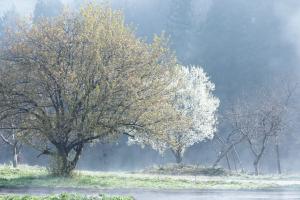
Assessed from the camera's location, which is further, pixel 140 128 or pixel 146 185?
pixel 140 128

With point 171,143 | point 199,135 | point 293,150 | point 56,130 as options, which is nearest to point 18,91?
point 56,130

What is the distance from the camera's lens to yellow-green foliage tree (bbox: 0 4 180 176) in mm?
30156

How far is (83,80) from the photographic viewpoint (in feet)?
100

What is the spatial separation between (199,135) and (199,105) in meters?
3.66

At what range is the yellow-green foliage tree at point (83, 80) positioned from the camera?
30156 mm

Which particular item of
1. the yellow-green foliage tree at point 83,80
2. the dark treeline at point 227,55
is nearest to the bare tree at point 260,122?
the dark treeline at point 227,55

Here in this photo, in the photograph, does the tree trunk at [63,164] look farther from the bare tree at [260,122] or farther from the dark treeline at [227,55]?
the dark treeline at [227,55]

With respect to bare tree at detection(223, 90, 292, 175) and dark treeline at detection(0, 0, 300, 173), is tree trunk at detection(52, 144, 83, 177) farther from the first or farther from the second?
dark treeline at detection(0, 0, 300, 173)

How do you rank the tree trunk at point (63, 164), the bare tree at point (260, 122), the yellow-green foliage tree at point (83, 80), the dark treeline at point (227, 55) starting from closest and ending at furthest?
1. the yellow-green foliage tree at point (83, 80)
2. the tree trunk at point (63, 164)
3. the bare tree at point (260, 122)
4. the dark treeline at point (227, 55)

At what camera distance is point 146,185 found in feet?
87.5

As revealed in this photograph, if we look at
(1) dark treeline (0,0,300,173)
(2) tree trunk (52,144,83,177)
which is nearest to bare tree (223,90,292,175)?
(1) dark treeline (0,0,300,173)

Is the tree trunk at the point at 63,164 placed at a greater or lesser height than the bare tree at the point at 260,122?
lesser

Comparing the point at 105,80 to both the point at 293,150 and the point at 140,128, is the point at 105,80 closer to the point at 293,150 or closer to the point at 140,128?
the point at 140,128

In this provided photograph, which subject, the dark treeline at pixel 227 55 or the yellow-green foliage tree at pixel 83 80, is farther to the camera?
the dark treeline at pixel 227 55
